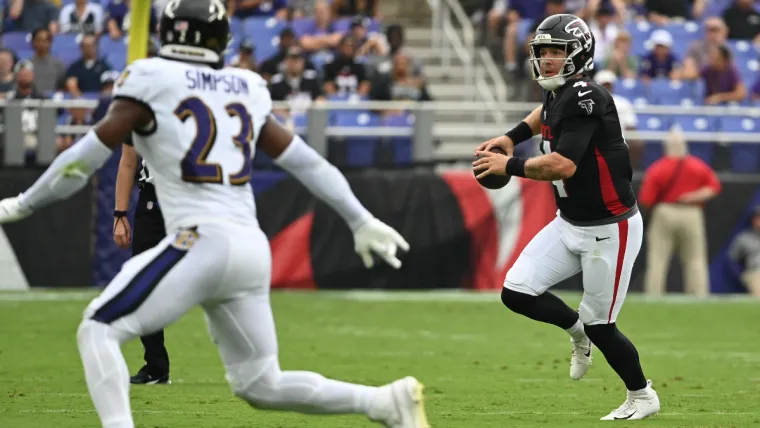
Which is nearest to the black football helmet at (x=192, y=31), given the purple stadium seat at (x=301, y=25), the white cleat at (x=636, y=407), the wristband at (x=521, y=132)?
the wristband at (x=521, y=132)

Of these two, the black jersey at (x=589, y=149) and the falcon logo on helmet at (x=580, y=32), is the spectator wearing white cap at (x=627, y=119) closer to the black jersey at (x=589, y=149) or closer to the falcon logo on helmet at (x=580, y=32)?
the falcon logo on helmet at (x=580, y=32)

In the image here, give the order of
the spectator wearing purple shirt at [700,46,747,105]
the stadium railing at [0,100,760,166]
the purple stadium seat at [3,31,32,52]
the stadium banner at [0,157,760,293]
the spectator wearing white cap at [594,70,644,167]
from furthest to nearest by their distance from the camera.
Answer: the spectator wearing purple shirt at [700,46,747,105] < the purple stadium seat at [3,31,32,52] < the spectator wearing white cap at [594,70,644,167] < the stadium banner at [0,157,760,293] < the stadium railing at [0,100,760,166]

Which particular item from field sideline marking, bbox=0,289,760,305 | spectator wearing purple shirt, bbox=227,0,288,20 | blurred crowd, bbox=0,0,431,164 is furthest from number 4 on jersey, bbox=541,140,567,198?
spectator wearing purple shirt, bbox=227,0,288,20

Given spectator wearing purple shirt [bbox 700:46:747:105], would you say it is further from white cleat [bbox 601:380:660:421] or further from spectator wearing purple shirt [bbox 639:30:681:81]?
white cleat [bbox 601:380:660:421]

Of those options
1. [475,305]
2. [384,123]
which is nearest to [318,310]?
[475,305]

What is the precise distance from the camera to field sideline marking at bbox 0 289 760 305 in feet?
47.5

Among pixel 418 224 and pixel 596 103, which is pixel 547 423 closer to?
pixel 596 103

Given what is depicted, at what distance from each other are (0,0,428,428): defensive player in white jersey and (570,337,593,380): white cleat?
2.42m

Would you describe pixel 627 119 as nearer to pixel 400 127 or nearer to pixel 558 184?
pixel 400 127

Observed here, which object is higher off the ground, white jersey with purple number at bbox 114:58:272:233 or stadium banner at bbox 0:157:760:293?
white jersey with purple number at bbox 114:58:272:233

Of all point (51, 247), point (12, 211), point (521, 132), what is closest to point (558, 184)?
point (521, 132)

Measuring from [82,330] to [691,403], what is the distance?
13.5 feet

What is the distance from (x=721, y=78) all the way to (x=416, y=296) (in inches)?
211

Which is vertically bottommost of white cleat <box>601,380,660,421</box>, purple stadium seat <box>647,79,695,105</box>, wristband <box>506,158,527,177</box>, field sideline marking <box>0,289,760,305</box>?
field sideline marking <box>0,289,760,305</box>
